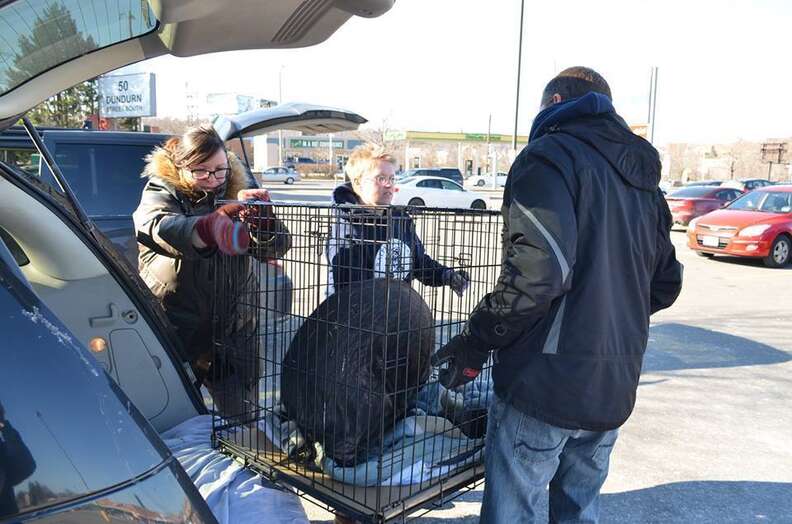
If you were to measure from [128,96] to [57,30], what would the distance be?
18501 mm

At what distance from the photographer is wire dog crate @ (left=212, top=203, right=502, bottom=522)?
1.96 metres

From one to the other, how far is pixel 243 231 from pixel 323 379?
1.91ft

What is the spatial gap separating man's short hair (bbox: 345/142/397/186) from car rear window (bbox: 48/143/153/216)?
3151 millimetres

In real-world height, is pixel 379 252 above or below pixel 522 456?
above

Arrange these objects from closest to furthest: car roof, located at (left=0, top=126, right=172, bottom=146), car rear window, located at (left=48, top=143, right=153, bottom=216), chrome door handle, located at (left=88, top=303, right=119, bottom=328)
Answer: chrome door handle, located at (left=88, top=303, right=119, bottom=328), car roof, located at (left=0, top=126, right=172, bottom=146), car rear window, located at (left=48, top=143, right=153, bottom=216)

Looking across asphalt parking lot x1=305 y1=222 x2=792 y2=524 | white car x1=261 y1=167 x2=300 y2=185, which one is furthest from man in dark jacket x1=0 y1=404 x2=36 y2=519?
white car x1=261 y1=167 x2=300 y2=185

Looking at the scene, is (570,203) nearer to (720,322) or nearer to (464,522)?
(464,522)

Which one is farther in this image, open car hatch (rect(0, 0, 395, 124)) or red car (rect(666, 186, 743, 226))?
red car (rect(666, 186, 743, 226))

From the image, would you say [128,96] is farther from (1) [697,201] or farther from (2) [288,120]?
(1) [697,201]

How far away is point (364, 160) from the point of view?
3.17 m

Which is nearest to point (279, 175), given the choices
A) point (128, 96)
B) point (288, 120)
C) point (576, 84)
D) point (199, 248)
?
point (128, 96)

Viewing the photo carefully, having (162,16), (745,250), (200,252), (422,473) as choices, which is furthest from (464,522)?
(745,250)

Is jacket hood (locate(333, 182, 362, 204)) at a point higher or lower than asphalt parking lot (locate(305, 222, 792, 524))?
higher

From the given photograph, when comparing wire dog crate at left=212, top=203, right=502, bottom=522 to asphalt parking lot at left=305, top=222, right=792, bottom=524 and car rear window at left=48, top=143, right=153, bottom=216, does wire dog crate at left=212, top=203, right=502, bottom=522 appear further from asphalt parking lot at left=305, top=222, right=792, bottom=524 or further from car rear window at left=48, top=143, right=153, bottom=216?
car rear window at left=48, top=143, right=153, bottom=216
